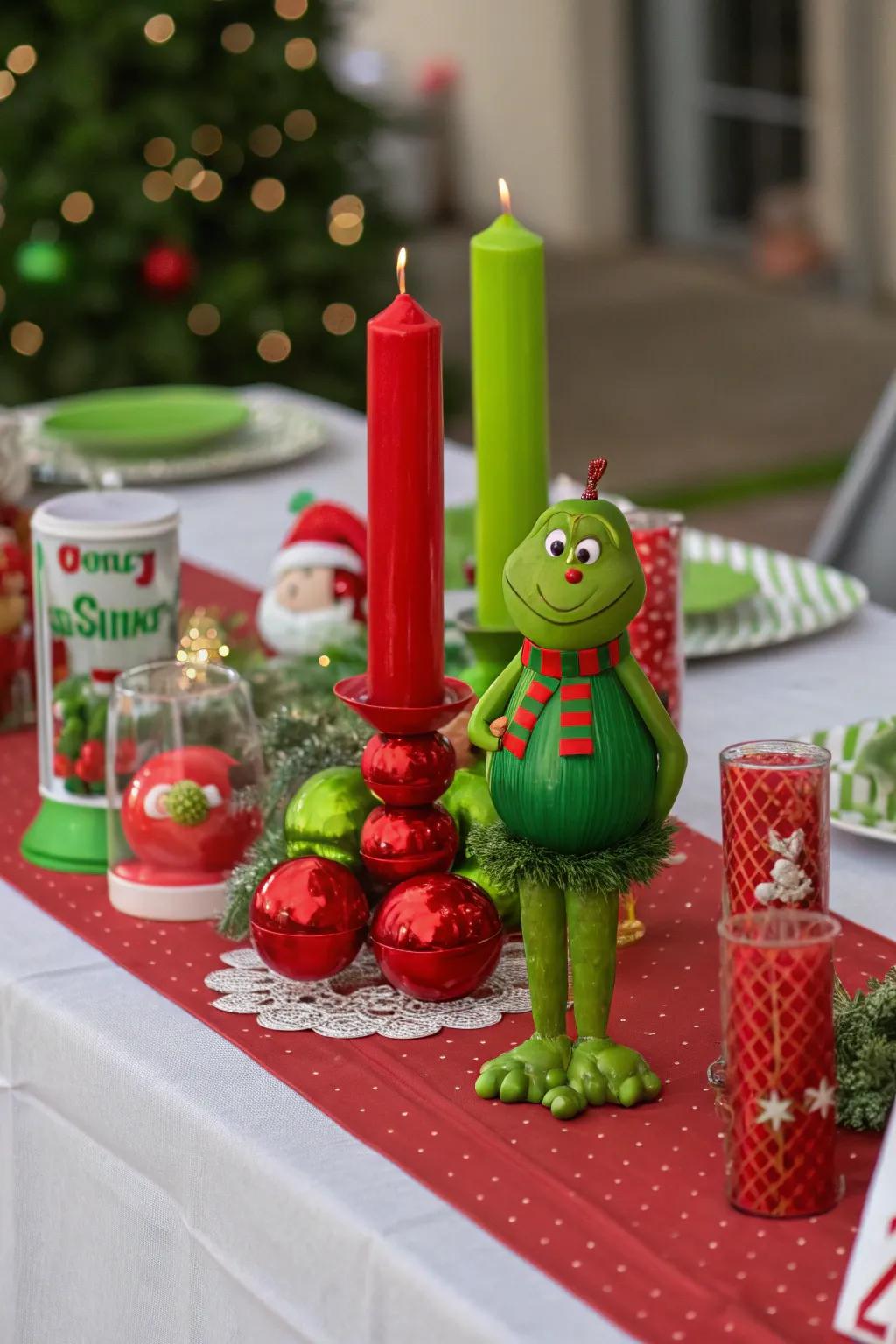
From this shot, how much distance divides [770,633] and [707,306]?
4810 mm

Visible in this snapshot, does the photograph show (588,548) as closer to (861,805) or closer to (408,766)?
(408,766)

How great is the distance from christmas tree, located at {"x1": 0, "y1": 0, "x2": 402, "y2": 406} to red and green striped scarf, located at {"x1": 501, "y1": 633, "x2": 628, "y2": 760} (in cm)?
323

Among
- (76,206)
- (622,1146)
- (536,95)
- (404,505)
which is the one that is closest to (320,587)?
(404,505)

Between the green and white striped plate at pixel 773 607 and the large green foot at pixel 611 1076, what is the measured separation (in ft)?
2.01

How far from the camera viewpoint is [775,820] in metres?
0.78

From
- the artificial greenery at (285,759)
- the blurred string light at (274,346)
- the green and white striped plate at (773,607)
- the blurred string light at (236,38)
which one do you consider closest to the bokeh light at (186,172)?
the blurred string light at (236,38)


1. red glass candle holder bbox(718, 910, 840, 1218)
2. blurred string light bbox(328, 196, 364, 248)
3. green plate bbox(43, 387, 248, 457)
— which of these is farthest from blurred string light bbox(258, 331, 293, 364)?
red glass candle holder bbox(718, 910, 840, 1218)

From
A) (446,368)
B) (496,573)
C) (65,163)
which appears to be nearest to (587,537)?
(496,573)

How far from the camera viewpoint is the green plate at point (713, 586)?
143 cm

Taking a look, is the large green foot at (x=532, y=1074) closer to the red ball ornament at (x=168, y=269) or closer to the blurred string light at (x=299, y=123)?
the red ball ornament at (x=168, y=269)

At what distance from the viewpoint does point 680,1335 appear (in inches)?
25.0

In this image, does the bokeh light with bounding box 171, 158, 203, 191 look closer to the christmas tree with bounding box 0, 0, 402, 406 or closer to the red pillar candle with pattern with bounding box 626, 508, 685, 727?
the christmas tree with bounding box 0, 0, 402, 406

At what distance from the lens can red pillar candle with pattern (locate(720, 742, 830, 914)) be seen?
780mm

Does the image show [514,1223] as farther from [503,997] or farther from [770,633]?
[770,633]
